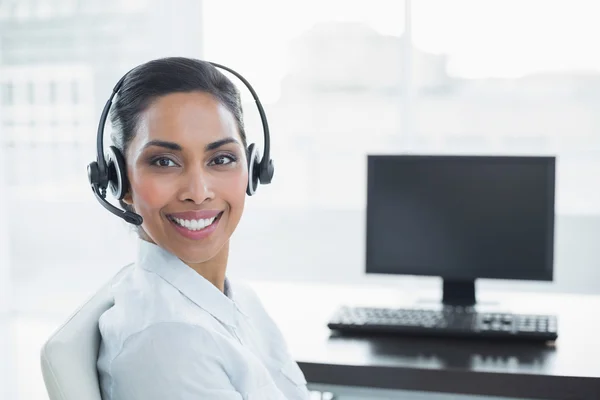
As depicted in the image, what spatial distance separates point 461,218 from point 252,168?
757 mm

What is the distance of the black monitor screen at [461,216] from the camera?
1796mm

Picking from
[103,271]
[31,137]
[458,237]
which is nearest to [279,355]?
[458,237]

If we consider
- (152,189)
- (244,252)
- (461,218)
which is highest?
(152,189)

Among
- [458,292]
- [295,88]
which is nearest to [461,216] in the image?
[458,292]

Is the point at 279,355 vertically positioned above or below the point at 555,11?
below

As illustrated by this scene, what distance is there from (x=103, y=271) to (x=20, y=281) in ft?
2.01

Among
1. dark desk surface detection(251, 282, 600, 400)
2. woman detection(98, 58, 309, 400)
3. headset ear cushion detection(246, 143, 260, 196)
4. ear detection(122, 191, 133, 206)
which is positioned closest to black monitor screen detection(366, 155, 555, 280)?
dark desk surface detection(251, 282, 600, 400)

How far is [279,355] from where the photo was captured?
1.33 metres

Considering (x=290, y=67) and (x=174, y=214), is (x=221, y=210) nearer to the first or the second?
(x=174, y=214)

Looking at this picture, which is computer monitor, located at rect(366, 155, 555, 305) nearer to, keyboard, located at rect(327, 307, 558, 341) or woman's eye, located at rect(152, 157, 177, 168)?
keyboard, located at rect(327, 307, 558, 341)

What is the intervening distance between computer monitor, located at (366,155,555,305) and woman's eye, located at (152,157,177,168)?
2.75 feet

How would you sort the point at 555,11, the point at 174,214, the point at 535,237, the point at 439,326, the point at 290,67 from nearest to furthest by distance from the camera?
the point at 174,214
the point at 439,326
the point at 535,237
the point at 555,11
the point at 290,67

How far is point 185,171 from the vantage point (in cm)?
112

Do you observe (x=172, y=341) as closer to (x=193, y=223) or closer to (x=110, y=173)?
(x=193, y=223)
